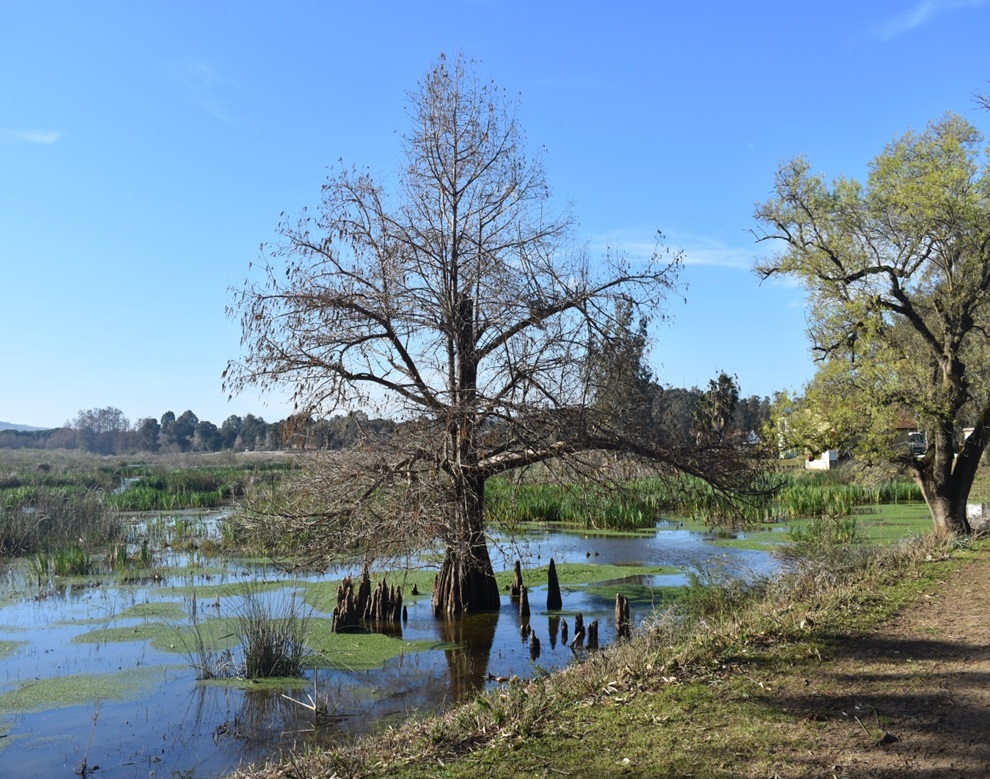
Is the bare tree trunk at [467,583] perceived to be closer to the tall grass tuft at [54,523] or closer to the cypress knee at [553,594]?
the cypress knee at [553,594]

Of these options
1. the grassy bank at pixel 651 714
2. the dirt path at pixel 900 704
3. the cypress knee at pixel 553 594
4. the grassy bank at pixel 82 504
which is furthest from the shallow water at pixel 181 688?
the grassy bank at pixel 82 504

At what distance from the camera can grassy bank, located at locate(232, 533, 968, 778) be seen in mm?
5148

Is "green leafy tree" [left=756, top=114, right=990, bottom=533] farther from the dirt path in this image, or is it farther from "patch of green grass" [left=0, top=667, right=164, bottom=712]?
"patch of green grass" [left=0, top=667, right=164, bottom=712]

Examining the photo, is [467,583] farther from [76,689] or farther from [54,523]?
[54,523]

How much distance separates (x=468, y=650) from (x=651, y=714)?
528cm

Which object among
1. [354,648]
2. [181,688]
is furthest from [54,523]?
[181,688]

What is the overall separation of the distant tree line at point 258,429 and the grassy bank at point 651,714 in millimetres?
4314

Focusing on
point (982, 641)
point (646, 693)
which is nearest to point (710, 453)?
point (982, 641)

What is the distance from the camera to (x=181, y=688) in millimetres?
9352

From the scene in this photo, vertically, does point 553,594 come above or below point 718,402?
below

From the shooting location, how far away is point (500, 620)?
12.6 meters

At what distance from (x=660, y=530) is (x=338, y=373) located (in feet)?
46.4

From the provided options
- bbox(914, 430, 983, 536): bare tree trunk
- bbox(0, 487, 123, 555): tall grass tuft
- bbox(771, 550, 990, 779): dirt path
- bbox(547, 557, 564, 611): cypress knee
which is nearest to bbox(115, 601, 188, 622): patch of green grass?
bbox(547, 557, 564, 611): cypress knee

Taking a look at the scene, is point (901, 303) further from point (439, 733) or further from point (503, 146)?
point (439, 733)
